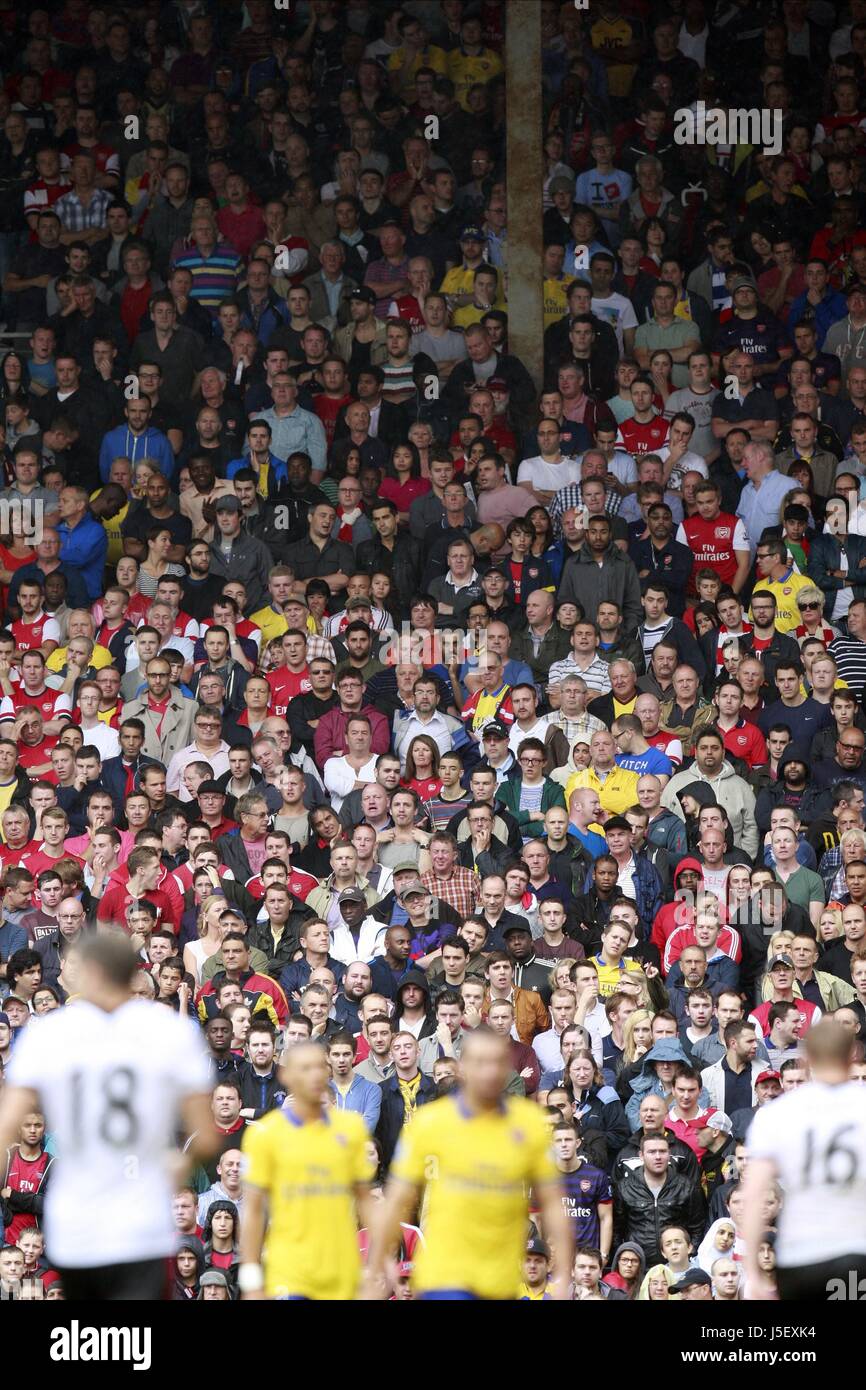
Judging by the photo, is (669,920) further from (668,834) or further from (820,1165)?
(820,1165)

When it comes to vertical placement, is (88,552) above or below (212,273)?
below

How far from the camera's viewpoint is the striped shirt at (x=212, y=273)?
1942cm

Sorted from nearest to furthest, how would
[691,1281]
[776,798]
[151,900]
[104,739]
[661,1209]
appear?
[691,1281]
[661,1209]
[151,900]
[776,798]
[104,739]

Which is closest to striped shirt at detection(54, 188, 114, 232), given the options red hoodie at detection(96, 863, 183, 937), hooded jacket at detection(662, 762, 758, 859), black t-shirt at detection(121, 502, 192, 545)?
black t-shirt at detection(121, 502, 192, 545)

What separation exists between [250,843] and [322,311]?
5712 mm

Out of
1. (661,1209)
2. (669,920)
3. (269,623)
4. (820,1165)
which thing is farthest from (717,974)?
(820,1165)

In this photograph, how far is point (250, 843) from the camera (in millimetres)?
15039

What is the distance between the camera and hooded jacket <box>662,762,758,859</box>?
1483cm

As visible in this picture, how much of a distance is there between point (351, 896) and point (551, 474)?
456 centimetres

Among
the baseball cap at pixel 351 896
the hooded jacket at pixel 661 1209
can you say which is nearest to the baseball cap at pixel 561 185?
the baseball cap at pixel 351 896

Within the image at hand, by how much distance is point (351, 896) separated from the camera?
14.3 metres

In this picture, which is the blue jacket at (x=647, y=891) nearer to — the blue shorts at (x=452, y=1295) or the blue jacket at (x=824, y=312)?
the blue jacket at (x=824, y=312)

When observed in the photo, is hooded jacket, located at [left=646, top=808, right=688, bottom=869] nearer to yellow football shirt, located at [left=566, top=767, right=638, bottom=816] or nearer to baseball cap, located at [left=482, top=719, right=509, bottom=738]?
yellow football shirt, located at [left=566, top=767, right=638, bottom=816]
